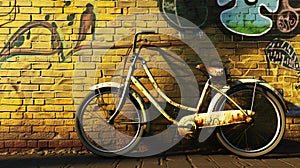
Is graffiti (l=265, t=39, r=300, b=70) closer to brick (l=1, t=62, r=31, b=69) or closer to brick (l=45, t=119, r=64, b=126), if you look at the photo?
brick (l=45, t=119, r=64, b=126)

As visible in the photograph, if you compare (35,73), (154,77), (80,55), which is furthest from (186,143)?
(35,73)

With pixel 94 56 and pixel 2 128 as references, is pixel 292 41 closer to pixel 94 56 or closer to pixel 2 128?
pixel 94 56

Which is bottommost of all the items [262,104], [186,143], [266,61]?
[186,143]

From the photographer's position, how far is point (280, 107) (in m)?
4.93

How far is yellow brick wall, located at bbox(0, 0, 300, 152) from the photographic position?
208 inches

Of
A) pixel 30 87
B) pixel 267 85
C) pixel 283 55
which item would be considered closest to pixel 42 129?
pixel 30 87

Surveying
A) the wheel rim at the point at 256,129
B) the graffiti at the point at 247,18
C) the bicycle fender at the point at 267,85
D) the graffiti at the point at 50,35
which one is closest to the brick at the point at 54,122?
the graffiti at the point at 50,35

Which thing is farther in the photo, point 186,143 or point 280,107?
point 186,143

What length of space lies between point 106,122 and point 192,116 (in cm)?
112

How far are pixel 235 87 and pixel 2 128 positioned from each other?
118 inches

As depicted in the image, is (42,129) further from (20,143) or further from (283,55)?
(283,55)

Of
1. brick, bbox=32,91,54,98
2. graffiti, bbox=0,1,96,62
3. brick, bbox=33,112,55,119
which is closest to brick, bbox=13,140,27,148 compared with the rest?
brick, bbox=33,112,55,119

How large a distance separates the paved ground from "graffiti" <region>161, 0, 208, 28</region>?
66.3 inches

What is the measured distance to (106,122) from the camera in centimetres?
525
